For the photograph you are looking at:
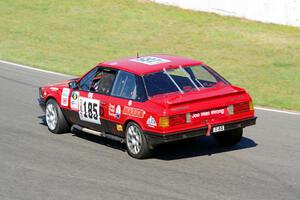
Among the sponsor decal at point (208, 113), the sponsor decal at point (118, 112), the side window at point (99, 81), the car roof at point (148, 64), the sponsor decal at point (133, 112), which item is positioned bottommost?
the sponsor decal at point (118, 112)

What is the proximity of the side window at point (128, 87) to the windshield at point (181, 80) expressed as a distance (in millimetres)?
112

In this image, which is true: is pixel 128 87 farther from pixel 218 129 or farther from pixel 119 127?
pixel 218 129

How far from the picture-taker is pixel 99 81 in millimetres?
12195

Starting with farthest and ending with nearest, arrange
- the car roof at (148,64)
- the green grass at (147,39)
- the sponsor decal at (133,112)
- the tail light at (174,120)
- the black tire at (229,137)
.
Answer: the green grass at (147,39)
the black tire at (229,137)
the car roof at (148,64)
the sponsor decal at (133,112)
the tail light at (174,120)

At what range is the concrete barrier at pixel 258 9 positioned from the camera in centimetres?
2258

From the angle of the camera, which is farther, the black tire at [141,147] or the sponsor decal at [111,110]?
the sponsor decal at [111,110]

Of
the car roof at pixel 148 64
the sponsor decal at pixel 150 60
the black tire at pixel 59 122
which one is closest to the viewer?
the car roof at pixel 148 64

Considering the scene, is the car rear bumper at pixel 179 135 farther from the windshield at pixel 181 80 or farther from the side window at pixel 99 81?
the side window at pixel 99 81

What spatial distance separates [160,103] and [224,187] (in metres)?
1.80

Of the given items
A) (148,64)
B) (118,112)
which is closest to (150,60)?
(148,64)

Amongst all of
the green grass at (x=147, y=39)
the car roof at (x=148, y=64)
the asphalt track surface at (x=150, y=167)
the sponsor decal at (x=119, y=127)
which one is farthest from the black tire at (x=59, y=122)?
the green grass at (x=147, y=39)

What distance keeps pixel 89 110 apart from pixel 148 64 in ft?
4.26

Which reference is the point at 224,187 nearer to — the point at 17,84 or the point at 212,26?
the point at 17,84

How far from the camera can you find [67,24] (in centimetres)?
2672
